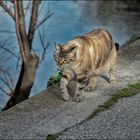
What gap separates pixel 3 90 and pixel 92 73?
408 centimetres

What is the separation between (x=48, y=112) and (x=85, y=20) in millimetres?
13542

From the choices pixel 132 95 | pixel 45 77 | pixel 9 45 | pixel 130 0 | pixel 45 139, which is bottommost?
pixel 45 139

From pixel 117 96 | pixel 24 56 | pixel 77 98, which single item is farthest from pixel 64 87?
pixel 24 56

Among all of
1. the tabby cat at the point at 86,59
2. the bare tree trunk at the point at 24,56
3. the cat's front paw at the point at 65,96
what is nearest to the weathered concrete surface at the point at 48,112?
the cat's front paw at the point at 65,96

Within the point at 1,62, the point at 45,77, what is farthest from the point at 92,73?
the point at 1,62

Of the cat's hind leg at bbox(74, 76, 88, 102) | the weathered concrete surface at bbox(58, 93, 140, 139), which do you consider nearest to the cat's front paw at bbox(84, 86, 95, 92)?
the cat's hind leg at bbox(74, 76, 88, 102)

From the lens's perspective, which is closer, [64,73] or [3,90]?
[64,73]

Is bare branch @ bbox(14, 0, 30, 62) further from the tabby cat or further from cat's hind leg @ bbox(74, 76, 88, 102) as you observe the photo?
cat's hind leg @ bbox(74, 76, 88, 102)

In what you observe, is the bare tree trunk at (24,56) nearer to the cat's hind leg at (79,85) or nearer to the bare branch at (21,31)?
the bare branch at (21,31)

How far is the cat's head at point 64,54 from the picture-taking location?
6.46 metres

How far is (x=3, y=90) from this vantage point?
10906mm

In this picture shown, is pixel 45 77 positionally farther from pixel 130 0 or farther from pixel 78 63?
pixel 130 0

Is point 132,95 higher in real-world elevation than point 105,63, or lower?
lower

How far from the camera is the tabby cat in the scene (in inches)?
257
